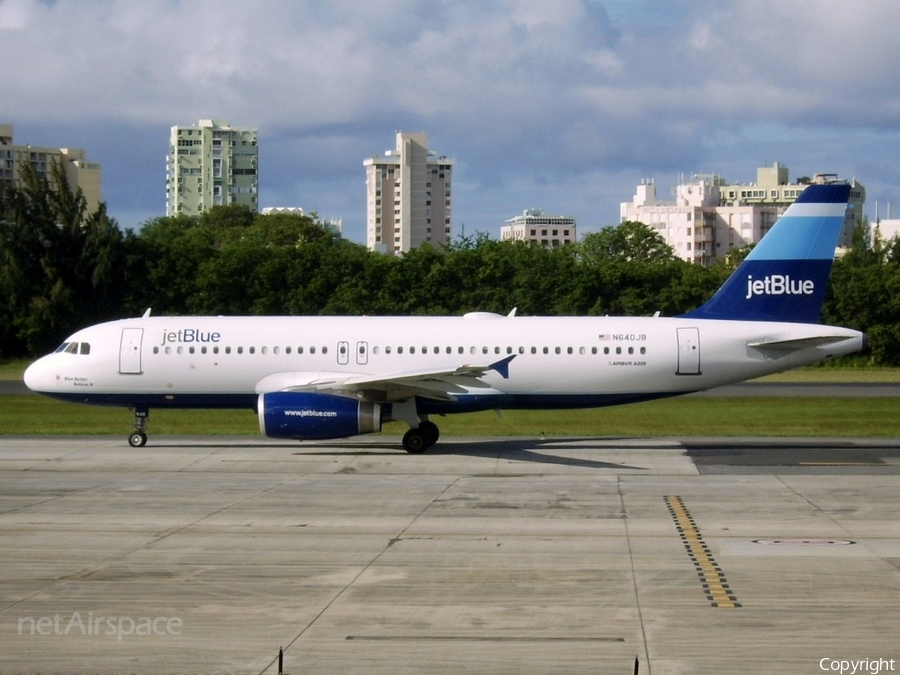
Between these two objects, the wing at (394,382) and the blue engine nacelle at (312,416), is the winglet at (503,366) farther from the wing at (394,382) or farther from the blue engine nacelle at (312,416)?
the blue engine nacelle at (312,416)

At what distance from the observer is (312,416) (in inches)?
1099

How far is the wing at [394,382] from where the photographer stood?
2779cm

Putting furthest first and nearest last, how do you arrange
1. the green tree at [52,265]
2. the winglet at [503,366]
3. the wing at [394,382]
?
the green tree at [52,265] → the winglet at [503,366] → the wing at [394,382]

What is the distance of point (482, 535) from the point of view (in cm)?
1820

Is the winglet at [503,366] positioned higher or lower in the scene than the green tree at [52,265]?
lower

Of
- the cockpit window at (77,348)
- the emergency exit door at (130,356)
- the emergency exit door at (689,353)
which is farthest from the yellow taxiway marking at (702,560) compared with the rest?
the cockpit window at (77,348)

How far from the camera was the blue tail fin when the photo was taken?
30422mm

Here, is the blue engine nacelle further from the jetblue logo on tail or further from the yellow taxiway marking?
the jetblue logo on tail

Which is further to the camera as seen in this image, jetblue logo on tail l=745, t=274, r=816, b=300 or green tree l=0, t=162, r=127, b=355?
green tree l=0, t=162, r=127, b=355

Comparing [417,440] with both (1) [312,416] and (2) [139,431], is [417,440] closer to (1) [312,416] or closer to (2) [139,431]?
(1) [312,416]

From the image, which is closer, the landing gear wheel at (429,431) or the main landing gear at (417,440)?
the main landing gear at (417,440)

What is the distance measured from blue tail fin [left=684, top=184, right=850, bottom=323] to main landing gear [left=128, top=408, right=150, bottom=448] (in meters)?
14.6

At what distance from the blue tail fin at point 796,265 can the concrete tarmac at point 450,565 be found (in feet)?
14.5

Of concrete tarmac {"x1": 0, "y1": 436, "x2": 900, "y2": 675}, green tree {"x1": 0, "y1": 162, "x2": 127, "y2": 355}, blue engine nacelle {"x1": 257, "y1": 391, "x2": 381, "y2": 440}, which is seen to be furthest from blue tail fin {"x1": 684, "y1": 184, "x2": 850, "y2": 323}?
green tree {"x1": 0, "y1": 162, "x2": 127, "y2": 355}
